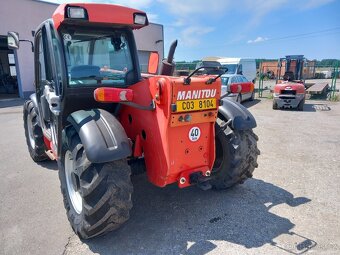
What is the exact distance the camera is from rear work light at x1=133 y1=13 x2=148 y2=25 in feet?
10.2

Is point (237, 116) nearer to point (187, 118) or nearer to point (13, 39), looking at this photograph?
point (187, 118)

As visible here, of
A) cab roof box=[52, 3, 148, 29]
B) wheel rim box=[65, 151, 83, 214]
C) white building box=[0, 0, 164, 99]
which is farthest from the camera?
white building box=[0, 0, 164, 99]

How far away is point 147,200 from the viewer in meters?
3.62

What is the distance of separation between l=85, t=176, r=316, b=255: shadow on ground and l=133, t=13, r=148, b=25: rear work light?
218 cm

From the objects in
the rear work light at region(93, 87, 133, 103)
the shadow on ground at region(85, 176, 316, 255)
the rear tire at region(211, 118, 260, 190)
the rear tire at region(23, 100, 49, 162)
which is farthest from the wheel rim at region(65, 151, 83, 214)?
the rear tire at region(23, 100, 49, 162)

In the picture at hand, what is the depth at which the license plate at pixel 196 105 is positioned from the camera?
8.67 feet

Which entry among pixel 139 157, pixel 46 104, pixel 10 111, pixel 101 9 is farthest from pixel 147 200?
pixel 10 111

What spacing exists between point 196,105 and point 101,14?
1355 millimetres

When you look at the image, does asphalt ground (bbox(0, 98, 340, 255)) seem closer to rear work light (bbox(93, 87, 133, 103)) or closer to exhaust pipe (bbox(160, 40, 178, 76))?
rear work light (bbox(93, 87, 133, 103))

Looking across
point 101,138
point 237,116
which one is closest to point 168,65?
point 237,116

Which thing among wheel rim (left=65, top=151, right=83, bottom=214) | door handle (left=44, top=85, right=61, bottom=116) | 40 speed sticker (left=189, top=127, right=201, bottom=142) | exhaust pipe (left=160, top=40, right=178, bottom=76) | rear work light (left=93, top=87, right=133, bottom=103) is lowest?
wheel rim (left=65, top=151, right=83, bottom=214)

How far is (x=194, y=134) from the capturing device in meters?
2.92

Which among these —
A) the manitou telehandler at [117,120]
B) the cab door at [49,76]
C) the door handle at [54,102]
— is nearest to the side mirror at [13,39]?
the manitou telehandler at [117,120]

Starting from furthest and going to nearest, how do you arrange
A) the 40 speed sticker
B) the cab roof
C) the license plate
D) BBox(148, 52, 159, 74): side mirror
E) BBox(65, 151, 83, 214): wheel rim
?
1. BBox(148, 52, 159, 74): side mirror
2. BBox(65, 151, 83, 214): wheel rim
3. the 40 speed sticker
4. the cab roof
5. the license plate
